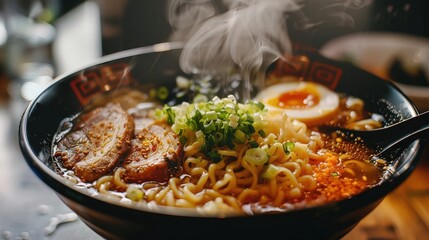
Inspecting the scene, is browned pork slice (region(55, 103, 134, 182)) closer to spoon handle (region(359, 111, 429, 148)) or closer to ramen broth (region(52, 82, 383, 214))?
ramen broth (region(52, 82, 383, 214))

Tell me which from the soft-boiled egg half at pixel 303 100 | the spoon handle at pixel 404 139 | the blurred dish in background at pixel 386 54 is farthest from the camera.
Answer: the blurred dish in background at pixel 386 54

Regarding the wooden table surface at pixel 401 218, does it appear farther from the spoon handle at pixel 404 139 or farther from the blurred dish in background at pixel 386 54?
the blurred dish in background at pixel 386 54

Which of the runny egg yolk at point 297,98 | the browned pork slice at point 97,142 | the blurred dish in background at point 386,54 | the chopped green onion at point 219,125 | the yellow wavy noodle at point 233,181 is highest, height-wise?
the chopped green onion at point 219,125

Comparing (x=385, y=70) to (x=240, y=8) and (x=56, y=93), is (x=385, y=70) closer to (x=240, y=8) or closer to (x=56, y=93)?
(x=240, y=8)

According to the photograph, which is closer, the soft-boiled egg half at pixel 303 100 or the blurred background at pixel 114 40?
the soft-boiled egg half at pixel 303 100

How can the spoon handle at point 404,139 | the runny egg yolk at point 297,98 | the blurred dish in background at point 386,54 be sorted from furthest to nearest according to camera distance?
the blurred dish in background at point 386,54 < the runny egg yolk at point 297,98 < the spoon handle at point 404,139

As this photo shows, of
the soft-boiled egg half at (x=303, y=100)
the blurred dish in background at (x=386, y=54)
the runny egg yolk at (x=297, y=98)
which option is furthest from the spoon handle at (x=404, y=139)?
the blurred dish in background at (x=386, y=54)

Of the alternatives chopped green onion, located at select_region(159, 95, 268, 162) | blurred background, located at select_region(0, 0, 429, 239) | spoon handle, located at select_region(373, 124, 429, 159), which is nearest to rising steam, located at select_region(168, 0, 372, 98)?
blurred background, located at select_region(0, 0, 429, 239)

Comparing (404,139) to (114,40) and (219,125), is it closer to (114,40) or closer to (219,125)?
(219,125)
